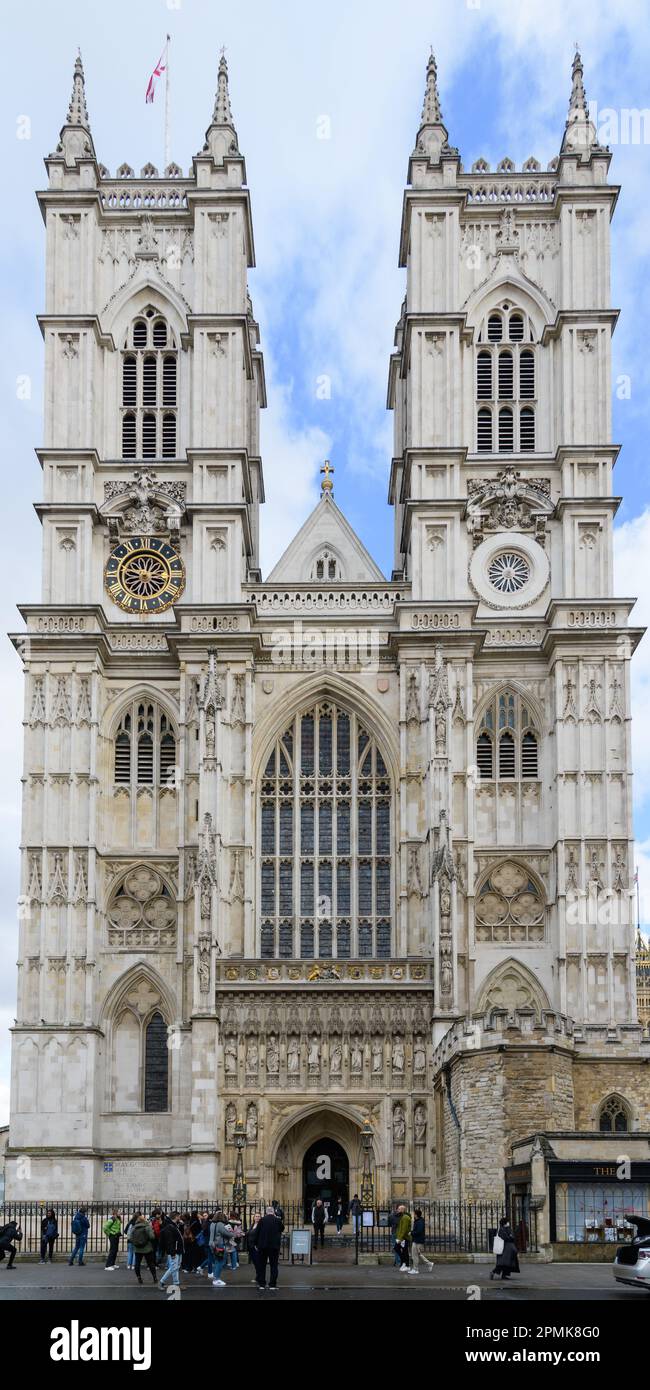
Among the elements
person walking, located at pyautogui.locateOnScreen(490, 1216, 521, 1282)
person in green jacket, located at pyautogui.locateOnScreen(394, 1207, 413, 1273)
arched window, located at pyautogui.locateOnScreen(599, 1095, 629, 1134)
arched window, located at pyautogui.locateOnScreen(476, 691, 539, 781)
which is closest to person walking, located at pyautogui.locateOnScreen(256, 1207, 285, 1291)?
person walking, located at pyautogui.locateOnScreen(490, 1216, 521, 1282)

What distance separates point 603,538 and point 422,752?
8037 mm

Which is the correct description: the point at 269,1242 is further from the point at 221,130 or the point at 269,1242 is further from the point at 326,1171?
the point at 221,130

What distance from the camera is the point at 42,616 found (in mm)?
53031

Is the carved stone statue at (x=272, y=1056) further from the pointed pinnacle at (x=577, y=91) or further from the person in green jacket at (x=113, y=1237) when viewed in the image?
the pointed pinnacle at (x=577, y=91)

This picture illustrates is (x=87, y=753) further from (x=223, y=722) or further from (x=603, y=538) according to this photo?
(x=603, y=538)

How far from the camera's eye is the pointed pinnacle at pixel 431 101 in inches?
2291

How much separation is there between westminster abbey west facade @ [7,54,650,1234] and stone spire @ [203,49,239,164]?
85mm

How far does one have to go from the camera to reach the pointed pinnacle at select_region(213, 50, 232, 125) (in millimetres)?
57969

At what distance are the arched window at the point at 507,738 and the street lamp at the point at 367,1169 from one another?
34.9 feet

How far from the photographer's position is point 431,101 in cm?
5859

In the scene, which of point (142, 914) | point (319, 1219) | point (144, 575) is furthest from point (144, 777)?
point (319, 1219)

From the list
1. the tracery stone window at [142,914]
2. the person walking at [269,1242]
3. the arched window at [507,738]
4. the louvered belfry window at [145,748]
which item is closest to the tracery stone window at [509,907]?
the arched window at [507,738]

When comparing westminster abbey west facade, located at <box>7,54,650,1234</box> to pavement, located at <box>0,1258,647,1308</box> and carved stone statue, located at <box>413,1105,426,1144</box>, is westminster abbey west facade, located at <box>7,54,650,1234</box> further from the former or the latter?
pavement, located at <box>0,1258,647,1308</box>

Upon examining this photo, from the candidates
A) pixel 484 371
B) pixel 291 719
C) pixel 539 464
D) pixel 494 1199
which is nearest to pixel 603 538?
pixel 539 464
